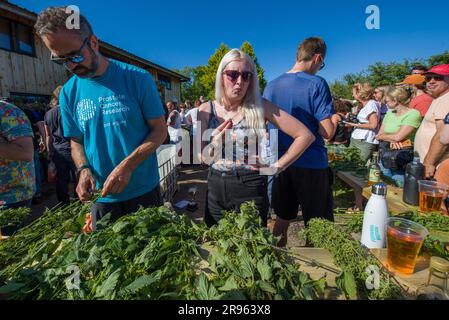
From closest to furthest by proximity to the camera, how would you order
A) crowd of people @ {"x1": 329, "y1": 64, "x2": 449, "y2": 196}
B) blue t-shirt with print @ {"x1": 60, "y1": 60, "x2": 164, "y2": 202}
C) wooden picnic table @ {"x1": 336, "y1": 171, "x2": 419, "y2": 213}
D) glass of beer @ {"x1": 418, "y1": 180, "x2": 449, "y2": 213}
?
glass of beer @ {"x1": 418, "y1": 180, "x2": 449, "y2": 213} < blue t-shirt with print @ {"x1": 60, "y1": 60, "x2": 164, "y2": 202} < wooden picnic table @ {"x1": 336, "y1": 171, "x2": 419, "y2": 213} < crowd of people @ {"x1": 329, "y1": 64, "x2": 449, "y2": 196}

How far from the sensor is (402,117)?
4195 mm

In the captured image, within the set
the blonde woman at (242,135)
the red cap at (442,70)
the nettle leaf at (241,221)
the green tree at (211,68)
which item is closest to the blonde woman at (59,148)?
the blonde woman at (242,135)

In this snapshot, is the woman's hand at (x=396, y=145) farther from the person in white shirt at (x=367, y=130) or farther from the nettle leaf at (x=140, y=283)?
the nettle leaf at (x=140, y=283)

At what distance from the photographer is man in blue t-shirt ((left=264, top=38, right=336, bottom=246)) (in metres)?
2.58

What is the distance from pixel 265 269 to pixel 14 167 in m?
2.23

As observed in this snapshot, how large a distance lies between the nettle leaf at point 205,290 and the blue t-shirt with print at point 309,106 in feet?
6.35

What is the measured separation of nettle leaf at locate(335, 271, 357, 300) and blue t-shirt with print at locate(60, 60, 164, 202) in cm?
158

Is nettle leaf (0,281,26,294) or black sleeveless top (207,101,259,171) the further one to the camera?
black sleeveless top (207,101,259,171)

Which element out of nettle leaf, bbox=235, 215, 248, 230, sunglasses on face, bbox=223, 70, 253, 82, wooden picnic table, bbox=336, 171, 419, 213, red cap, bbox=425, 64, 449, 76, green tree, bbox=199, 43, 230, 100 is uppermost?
green tree, bbox=199, 43, 230, 100

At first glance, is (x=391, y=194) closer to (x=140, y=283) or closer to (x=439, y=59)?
(x=140, y=283)

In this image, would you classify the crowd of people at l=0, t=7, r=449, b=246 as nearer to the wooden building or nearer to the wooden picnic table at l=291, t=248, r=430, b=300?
the wooden picnic table at l=291, t=248, r=430, b=300

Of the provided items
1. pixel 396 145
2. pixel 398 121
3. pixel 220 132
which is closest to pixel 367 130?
pixel 398 121

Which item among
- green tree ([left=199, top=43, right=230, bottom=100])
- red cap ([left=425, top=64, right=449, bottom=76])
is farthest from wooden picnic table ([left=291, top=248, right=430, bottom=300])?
green tree ([left=199, top=43, right=230, bottom=100])
